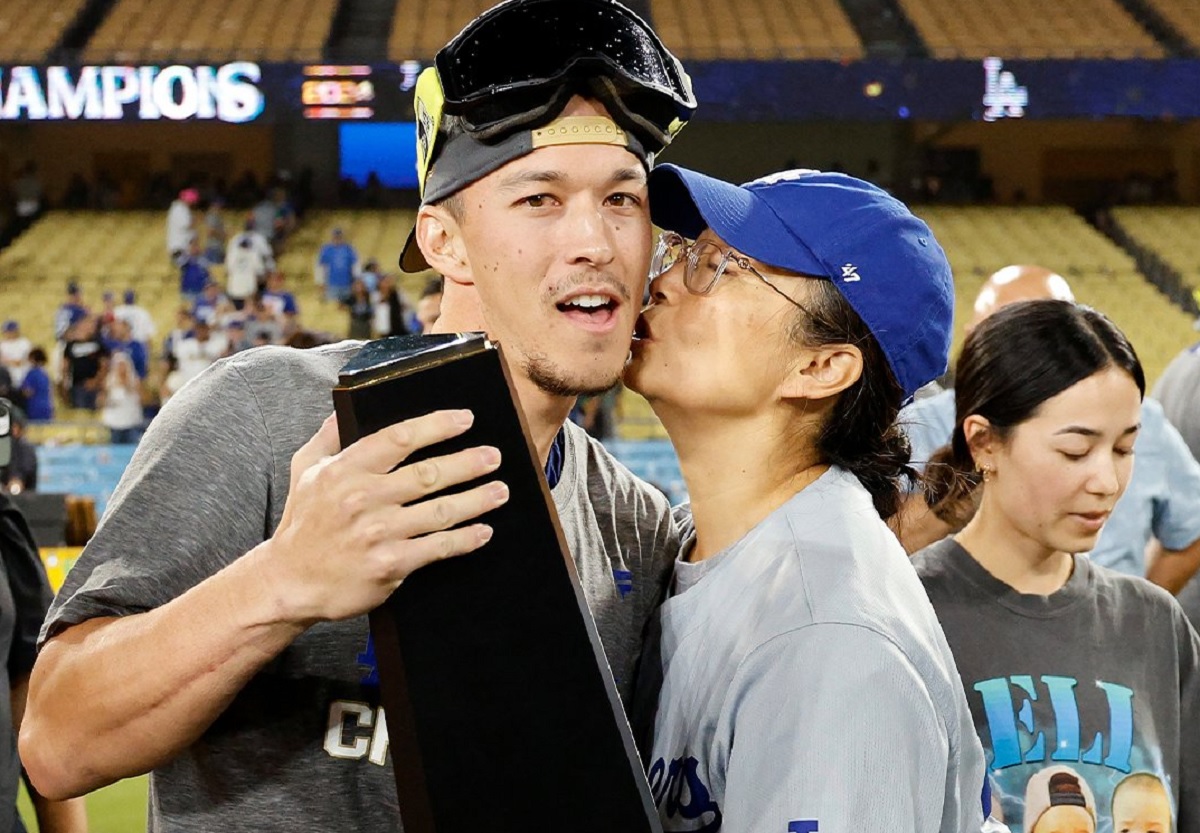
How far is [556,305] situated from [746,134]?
18135 millimetres

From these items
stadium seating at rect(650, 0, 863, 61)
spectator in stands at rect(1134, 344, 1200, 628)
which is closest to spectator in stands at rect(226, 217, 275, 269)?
stadium seating at rect(650, 0, 863, 61)

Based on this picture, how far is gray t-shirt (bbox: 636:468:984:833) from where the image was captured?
1345 mm

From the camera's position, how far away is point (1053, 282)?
174 inches

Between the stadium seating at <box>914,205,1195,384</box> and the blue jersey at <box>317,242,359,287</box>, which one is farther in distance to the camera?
the blue jersey at <box>317,242,359,287</box>

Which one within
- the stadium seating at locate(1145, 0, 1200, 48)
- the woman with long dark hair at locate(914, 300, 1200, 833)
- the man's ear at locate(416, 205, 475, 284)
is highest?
the stadium seating at locate(1145, 0, 1200, 48)

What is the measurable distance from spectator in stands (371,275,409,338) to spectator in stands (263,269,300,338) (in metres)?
0.83

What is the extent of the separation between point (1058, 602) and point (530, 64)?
132 centimetres

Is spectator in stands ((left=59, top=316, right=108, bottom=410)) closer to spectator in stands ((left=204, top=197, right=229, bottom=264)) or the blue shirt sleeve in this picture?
spectator in stands ((left=204, top=197, right=229, bottom=264))

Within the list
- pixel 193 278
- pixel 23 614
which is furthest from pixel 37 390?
pixel 23 614

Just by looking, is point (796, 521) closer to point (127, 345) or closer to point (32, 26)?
point (127, 345)

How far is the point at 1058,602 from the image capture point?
7.86ft

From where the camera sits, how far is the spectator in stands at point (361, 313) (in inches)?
562

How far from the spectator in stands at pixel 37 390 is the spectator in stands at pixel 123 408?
584mm

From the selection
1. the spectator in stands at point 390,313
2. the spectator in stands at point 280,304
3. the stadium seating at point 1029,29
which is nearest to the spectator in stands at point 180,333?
the spectator in stands at point 280,304
